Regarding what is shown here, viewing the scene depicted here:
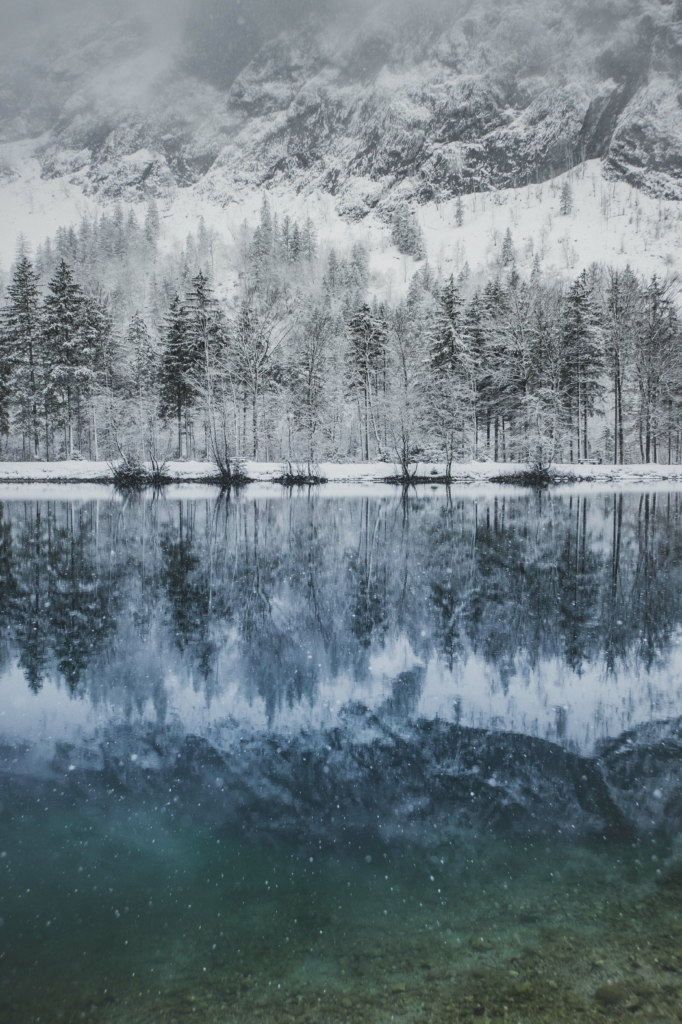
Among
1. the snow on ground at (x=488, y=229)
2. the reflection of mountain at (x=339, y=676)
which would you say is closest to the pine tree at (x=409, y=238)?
the snow on ground at (x=488, y=229)

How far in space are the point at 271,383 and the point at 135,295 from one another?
6205 centimetres

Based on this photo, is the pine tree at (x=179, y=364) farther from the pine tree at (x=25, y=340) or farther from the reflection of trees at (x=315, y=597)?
the reflection of trees at (x=315, y=597)

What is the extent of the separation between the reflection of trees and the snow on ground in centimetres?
9458

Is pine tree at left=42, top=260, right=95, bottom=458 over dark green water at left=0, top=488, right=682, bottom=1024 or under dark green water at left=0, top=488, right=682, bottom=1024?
over

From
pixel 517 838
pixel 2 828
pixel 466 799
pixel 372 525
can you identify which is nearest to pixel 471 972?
pixel 517 838

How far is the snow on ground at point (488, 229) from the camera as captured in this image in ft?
387

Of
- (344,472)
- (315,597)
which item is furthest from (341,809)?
(344,472)

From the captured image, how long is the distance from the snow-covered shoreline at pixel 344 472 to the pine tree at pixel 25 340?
7969 mm

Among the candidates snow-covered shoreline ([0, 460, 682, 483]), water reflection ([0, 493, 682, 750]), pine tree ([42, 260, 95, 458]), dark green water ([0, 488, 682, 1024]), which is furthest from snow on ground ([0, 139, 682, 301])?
dark green water ([0, 488, 682, 1024])

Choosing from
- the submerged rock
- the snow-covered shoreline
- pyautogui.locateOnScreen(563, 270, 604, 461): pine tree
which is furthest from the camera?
pyautogui.locateOnScreen(563, 270, 604, 461): pine tree

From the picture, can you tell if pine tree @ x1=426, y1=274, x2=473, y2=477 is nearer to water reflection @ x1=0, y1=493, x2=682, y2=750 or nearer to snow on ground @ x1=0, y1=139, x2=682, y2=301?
water reflection @ x1=0, y1=493, x2=682, y2=750

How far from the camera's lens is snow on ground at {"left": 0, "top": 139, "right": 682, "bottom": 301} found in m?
118

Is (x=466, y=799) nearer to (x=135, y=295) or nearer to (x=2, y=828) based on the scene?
(x=2, y=828)

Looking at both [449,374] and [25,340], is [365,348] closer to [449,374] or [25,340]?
[449,374]
